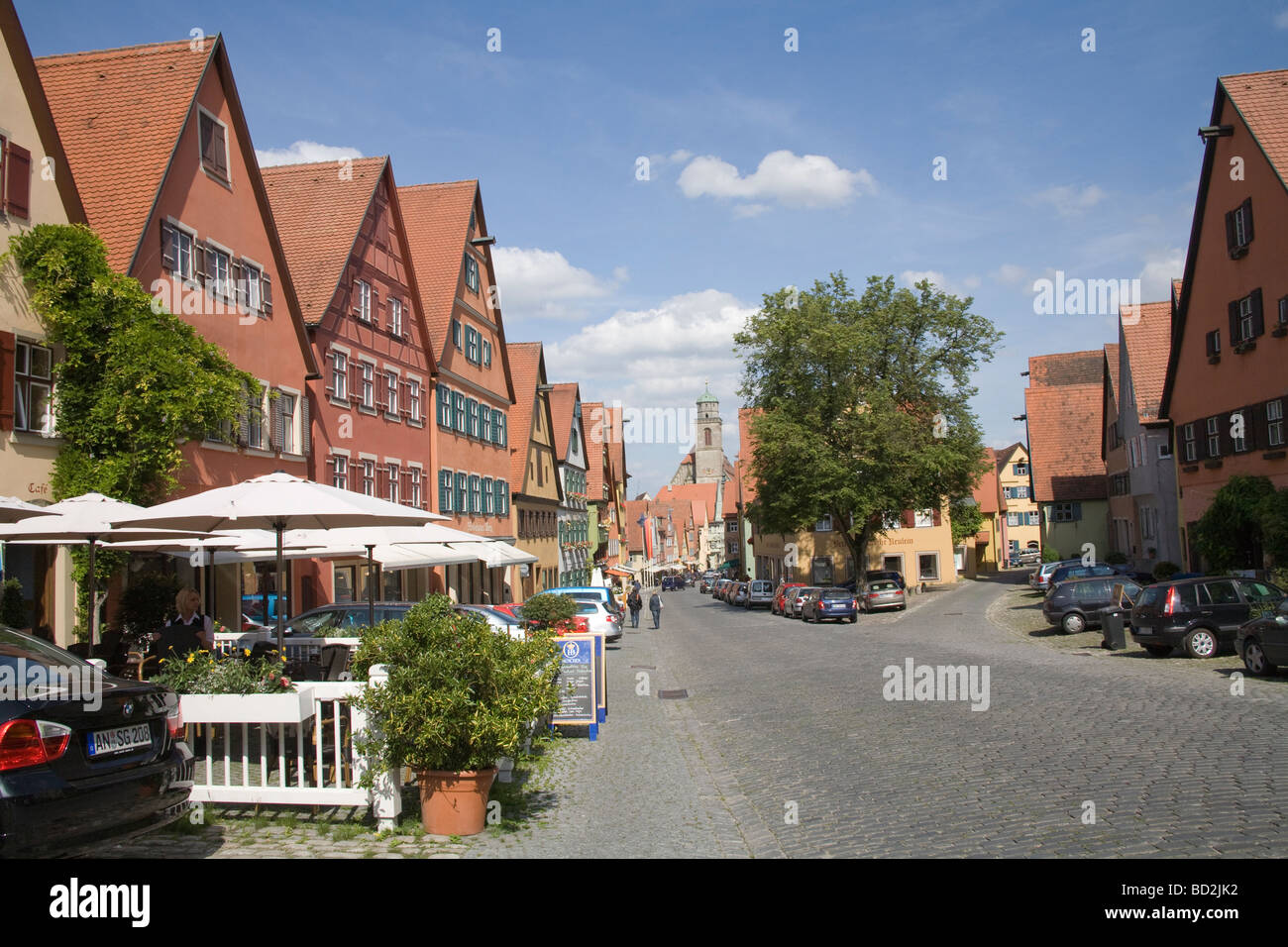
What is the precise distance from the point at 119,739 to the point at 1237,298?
1259 inches

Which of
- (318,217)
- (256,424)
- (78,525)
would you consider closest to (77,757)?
(78,525)

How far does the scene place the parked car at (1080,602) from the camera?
2767 cm

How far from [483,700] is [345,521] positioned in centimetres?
445

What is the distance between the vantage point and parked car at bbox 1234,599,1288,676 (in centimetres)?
1554

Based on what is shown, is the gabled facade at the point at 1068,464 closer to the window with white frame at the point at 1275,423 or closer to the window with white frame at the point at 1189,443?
the window with white frame at the point at 1189,443

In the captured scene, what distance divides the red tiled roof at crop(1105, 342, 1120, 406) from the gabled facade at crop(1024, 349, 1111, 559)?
11.0 meters

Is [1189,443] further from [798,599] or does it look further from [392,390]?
[392,390]

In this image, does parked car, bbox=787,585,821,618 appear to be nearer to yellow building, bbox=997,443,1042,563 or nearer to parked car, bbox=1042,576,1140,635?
parked car, bbox=1042,576,1140,635

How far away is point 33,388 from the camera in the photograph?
16.3 m

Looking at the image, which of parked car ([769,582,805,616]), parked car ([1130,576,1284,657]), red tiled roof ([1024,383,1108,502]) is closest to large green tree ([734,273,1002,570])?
parked car ([769,582,805,616])

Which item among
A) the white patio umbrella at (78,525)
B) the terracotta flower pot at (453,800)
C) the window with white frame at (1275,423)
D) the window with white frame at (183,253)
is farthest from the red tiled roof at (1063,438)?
the terracotta flower pot at (453,800)

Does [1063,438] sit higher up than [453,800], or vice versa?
Result: [1063,438]

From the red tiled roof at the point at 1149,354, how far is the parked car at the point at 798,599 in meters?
14.9
